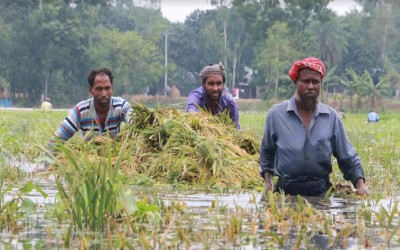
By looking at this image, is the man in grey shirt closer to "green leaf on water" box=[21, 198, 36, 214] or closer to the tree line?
"green leaf on water" box=[21, 198, 36, 214]

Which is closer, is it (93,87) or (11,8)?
(93,87)

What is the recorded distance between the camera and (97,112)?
30.0 feet

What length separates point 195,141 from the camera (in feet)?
28.8

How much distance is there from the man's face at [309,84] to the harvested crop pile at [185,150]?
187 centimetres

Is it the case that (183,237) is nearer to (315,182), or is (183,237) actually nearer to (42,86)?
(315,182)

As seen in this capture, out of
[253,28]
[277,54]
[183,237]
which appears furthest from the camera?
[253,28]

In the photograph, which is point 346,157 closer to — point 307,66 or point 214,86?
point 307,66

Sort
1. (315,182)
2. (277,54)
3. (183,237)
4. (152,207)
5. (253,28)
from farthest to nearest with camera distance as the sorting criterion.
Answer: (253,28), (277,54), (315,182), (152,207), (183,237)

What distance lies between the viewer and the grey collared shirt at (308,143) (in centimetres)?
656

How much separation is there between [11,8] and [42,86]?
5623mm

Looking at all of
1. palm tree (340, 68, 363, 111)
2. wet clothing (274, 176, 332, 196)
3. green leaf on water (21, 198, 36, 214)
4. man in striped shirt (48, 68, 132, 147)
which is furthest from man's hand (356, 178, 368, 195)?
palm tree (340, 68, 363, 111)

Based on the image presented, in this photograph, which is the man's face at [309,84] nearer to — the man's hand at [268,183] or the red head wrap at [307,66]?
the red head wrap at [307,66]

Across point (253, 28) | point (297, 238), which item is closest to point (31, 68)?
point (253, 28)

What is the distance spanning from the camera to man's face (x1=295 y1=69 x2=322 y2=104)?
6465 millimetres
